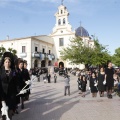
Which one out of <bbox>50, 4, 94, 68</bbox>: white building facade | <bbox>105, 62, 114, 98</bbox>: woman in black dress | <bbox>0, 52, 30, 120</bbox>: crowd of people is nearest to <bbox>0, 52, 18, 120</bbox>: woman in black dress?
<bbox>0, 52, 30, 120</bbox>: crowd of people

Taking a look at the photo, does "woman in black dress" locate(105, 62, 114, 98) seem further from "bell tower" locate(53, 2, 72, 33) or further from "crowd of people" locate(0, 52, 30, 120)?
"bell tower" locate(53, 2, 72, 33)

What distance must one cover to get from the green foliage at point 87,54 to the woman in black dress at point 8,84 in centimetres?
3606

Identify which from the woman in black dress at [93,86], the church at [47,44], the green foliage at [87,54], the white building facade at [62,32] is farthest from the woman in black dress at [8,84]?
the white building facade at [62,32]

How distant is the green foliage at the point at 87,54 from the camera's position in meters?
41.9

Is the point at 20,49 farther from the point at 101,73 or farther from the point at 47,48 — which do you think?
the point at 101,73

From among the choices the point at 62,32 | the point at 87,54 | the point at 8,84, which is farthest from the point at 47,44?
the point at 8,84

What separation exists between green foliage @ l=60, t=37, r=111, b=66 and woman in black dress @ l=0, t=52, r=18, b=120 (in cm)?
3606

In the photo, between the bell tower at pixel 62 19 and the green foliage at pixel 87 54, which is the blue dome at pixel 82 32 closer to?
the bell tower at pixel 62 19

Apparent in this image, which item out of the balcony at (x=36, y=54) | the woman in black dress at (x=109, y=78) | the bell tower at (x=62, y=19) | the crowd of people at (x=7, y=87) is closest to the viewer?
the crowd of people at (x=7, y=87)

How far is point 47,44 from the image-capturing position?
54.8 meters

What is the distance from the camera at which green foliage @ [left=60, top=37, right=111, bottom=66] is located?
4188 cm

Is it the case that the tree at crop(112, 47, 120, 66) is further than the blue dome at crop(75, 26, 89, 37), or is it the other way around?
the tree at crop(112, 47, 120, 66)

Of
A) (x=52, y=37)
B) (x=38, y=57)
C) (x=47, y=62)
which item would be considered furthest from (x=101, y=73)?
(x=52, y=37)

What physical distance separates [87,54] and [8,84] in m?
37.7
